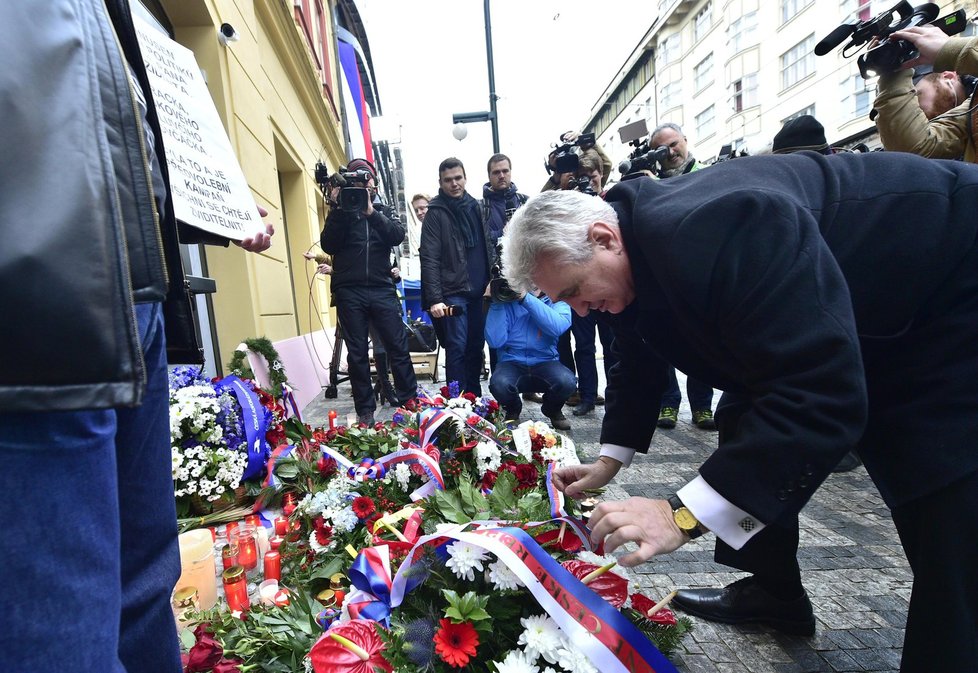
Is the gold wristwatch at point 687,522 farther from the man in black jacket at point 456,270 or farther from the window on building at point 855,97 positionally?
the window on building at point 855,97

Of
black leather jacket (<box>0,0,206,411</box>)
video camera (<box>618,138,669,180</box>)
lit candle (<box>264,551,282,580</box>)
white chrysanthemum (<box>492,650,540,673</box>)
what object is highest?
video camera (<box>618,138,669,180</box>)

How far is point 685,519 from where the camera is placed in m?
1.16

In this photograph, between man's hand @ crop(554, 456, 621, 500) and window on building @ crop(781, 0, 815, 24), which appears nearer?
man's hand @ crop(554, 456, 621, 500)

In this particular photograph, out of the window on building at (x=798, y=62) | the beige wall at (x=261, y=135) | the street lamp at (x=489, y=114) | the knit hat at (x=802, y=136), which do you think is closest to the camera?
the knit hat at (x=802, y=136)

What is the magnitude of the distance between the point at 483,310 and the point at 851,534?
3.07 meters

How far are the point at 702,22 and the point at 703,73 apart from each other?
260cm

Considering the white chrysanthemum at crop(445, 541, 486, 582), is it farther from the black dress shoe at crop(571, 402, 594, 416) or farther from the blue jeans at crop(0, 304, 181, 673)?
the black dress shoe at crop(571, 402, 594, 416)

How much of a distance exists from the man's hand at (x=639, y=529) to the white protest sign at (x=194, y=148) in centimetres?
129

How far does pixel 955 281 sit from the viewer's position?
4.02ft

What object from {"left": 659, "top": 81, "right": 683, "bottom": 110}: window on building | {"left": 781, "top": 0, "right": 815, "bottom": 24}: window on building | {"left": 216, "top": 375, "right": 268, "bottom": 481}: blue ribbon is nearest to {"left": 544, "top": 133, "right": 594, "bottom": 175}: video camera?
{"left": 216, "top": 375, "right": 268, "bottom": 481}: blue ribbon

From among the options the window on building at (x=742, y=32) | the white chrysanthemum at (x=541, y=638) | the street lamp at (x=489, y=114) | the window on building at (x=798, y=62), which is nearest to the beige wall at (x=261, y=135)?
the street lamp at (x=489, y=114)

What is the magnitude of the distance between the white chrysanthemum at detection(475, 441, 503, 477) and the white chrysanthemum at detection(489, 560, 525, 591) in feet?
3.56

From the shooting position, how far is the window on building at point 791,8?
68.4 feet

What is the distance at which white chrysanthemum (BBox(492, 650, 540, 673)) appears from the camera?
111 cm
